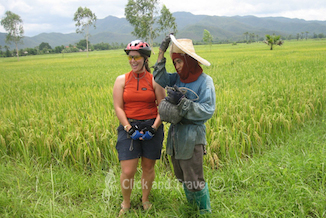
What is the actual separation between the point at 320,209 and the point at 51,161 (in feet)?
10.9

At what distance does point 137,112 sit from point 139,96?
156 millimetres

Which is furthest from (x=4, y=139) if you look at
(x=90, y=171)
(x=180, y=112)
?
(x=180, y=112)

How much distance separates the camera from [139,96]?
1970 mm

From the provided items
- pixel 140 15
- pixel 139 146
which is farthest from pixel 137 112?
pixel 140 15

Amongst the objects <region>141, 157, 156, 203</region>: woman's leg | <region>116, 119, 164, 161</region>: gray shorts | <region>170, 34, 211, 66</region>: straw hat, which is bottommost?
<region>141, 157, 156, 203</region>: woman's leg

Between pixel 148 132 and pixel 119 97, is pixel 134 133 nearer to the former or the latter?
pixel 148 132

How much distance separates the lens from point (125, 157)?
1.96 m

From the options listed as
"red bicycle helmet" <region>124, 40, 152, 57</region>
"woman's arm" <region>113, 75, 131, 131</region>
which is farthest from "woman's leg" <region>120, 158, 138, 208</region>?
"red bicycle helmet" <region>124, 40, 152, 57</region>

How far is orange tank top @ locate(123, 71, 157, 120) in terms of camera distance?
6.48ft

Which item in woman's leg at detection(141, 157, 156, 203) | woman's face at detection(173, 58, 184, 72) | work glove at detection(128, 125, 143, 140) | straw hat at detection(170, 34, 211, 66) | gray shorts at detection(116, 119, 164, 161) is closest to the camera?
straw hat at detection(170, 34, 211, 66)

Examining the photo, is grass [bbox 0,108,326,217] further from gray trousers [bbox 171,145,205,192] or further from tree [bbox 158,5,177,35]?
tree [bbox 158,5,177,35]

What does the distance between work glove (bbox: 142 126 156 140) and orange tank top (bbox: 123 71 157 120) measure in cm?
14

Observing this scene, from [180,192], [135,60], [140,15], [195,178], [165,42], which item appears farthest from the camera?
[140,15]

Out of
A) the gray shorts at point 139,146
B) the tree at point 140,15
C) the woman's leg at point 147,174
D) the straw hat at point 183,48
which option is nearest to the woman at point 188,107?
the straw hat at point 183,48
